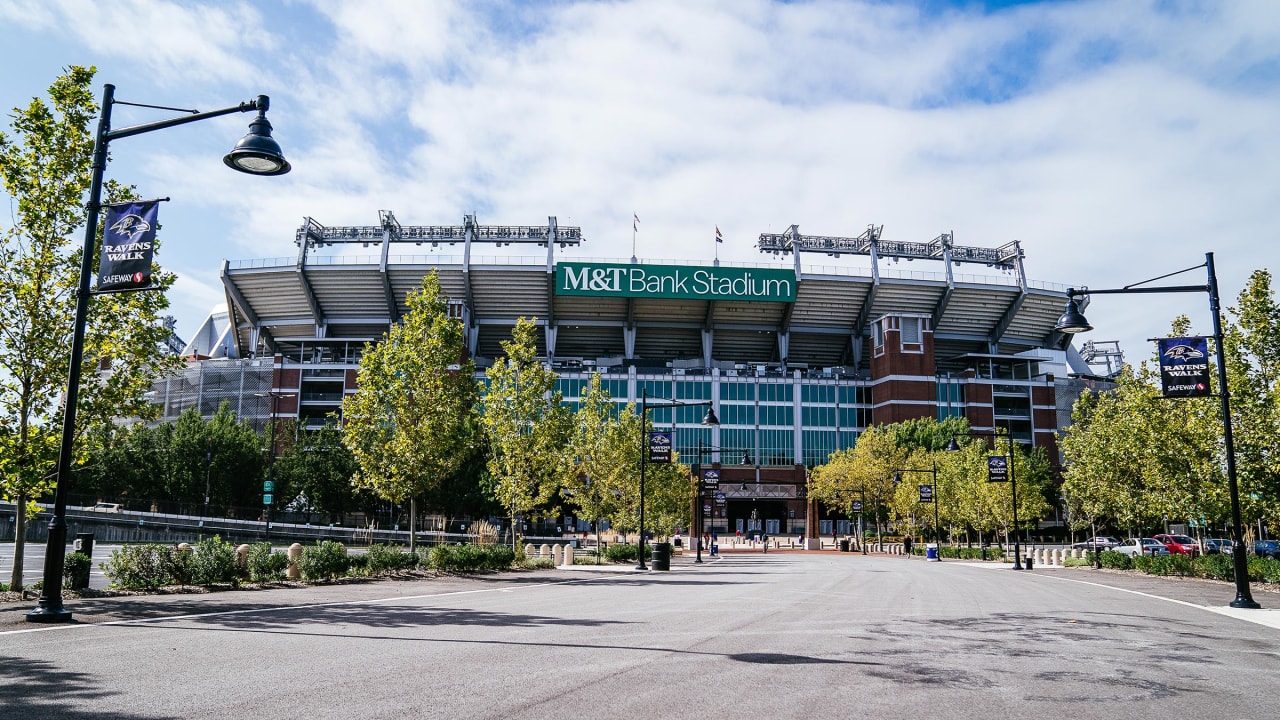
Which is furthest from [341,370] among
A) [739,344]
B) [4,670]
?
[4,670]

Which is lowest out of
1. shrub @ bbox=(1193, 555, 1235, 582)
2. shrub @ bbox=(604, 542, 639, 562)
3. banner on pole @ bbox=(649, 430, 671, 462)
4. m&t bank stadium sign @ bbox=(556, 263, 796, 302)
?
shrub @ bbox=(604, 542, 639, 562)

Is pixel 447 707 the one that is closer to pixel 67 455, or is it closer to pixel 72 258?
pixel 67 455

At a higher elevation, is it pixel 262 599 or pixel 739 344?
pixel 739 344

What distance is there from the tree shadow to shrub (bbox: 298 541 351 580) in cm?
1318

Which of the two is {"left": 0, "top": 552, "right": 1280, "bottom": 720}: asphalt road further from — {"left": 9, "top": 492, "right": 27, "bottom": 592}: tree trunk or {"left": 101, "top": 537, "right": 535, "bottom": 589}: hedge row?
{"left": 9, "top": 492, "right": 27, "bottom": 592}: tree trunk

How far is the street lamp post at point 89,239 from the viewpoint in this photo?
456 inches

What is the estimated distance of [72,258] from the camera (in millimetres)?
16109

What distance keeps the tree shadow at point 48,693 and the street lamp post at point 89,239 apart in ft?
11.5

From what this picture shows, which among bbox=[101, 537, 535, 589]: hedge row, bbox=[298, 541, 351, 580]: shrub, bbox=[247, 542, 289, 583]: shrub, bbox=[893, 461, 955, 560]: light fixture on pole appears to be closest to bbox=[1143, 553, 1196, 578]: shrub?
bbox=[893, 461, 955, 560]: light fixture on pole

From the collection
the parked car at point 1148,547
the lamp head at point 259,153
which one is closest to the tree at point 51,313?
the lamp head at point 259,153

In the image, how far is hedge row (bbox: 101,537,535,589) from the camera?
54.5ft

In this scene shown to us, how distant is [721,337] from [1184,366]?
8658cm

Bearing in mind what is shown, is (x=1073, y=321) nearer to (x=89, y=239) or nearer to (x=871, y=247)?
(x=89, y=239)

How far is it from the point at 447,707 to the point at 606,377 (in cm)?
9343
